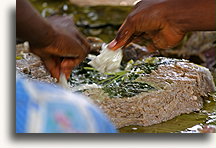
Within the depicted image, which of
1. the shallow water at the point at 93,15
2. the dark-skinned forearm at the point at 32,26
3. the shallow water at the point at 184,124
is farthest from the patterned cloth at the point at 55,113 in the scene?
the shallow water at the point at 93,15

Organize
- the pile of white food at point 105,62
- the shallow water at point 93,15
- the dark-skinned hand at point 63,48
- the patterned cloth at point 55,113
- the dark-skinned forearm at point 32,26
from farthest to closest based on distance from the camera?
1. the shallow water at point 93,15
2. the pile of white food at point 105,62
3. the dark-skinned hand at point 63,48
4. the dark-skinned forearm at point 32,26
5. the patterned cloth at point 55,113

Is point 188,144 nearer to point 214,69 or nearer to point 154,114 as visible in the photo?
Answer: point 154,114

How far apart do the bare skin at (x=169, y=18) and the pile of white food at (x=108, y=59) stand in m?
0.09

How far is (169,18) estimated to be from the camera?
1323mm

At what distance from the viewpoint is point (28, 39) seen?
1123 millimetres

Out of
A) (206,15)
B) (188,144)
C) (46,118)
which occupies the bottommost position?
(188,144)

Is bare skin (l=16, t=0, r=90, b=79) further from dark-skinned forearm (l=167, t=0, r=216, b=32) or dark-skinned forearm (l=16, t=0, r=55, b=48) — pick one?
dark-skinned forearm (l=167, t=0, r=216, b=32)

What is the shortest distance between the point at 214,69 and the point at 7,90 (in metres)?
1.38

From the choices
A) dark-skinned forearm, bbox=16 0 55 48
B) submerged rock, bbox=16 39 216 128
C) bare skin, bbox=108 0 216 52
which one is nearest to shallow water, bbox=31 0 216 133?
submerged rock, bbox=16 39 216 128

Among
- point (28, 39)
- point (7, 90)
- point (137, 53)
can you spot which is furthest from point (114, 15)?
point (28, 39)

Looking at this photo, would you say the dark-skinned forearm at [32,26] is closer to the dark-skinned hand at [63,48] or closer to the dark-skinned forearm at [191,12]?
the dark-skinned hand at [63,48]

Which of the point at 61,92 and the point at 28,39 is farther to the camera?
the point at 28,39

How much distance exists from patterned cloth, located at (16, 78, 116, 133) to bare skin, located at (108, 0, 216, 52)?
2.19ft

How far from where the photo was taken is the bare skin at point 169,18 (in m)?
1.32
